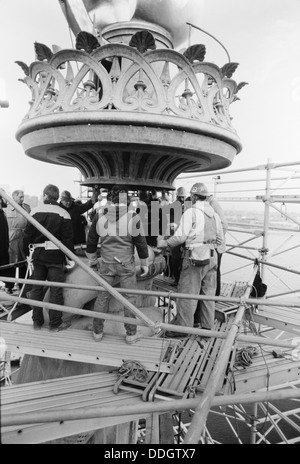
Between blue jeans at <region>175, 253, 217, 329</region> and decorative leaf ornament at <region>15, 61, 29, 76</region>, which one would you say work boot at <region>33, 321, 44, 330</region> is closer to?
blue jeans at <region>175, 253, 217, 329</region>

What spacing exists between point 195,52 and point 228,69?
2.13ft

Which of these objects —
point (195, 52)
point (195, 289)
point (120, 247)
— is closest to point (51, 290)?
point (120, 247)

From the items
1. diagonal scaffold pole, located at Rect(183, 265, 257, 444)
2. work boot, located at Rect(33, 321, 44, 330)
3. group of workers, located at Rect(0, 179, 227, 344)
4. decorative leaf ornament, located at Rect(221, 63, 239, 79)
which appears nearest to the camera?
diagonal scaffold pole, located at Rect(183, 265, 257, 444)

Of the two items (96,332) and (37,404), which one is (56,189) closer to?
(96,332)

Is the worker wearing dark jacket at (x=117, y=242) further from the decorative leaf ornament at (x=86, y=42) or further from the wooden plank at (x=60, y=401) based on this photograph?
the decorative leaf ornament at (x=86, y=42)

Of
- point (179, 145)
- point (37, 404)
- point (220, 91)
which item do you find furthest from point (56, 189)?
point (220, 91)

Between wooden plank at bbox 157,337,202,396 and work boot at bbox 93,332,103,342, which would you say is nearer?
wooden plank at bbox 157,337,202,396

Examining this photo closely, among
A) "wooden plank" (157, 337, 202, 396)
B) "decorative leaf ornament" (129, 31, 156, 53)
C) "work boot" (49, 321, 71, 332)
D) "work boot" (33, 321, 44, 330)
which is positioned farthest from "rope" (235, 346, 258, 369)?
"decorative leaf ornament" (129, 31, 156, 53)

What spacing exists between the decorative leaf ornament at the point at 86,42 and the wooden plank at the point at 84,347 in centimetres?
377

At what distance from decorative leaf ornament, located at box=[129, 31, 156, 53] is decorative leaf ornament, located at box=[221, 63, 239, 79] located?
3.77 feet

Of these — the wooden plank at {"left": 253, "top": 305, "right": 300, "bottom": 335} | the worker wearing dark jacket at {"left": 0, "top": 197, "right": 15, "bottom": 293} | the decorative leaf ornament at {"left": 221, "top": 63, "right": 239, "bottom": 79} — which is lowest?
the wooden plank at {"left": 253, "top": 305, "right": 300, "bottom": 335}

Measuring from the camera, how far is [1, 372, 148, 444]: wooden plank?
7.54 ft

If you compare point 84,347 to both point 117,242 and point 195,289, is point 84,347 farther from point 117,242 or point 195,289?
point 195,289

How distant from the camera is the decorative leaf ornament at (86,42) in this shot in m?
4.14
